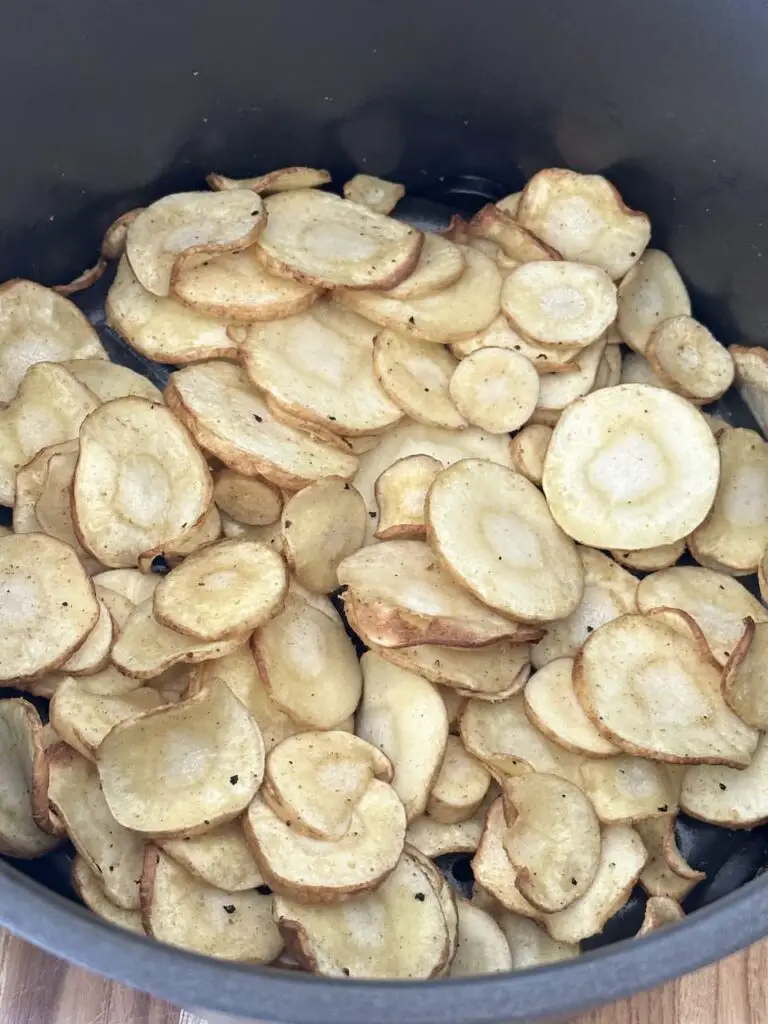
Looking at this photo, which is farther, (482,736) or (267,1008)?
(482,736)

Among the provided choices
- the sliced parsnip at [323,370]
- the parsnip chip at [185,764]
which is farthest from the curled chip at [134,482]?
the parsnip chip at [185,764]

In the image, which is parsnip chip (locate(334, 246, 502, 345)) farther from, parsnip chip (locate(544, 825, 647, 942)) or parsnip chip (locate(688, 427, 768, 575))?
parsnip chip (locate(544, 825, 647, 942))

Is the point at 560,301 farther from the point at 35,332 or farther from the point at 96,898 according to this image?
the point at 96,898

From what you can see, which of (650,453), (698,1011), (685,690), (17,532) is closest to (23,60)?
(17,532)

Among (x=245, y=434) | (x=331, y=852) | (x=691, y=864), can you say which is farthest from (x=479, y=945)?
(x=245, y=434)

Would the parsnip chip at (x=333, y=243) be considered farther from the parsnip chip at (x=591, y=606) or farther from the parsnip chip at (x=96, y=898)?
the parsnip chip at (x=96, y=898)

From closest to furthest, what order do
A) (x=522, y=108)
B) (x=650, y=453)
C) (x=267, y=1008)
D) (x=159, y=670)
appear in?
1. (x=267, y=1008)
2. (x=159, y=670)
3. (x=650, y=453)
4. (x=522, y=108)

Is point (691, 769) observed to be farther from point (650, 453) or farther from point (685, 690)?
point (650, 453)
